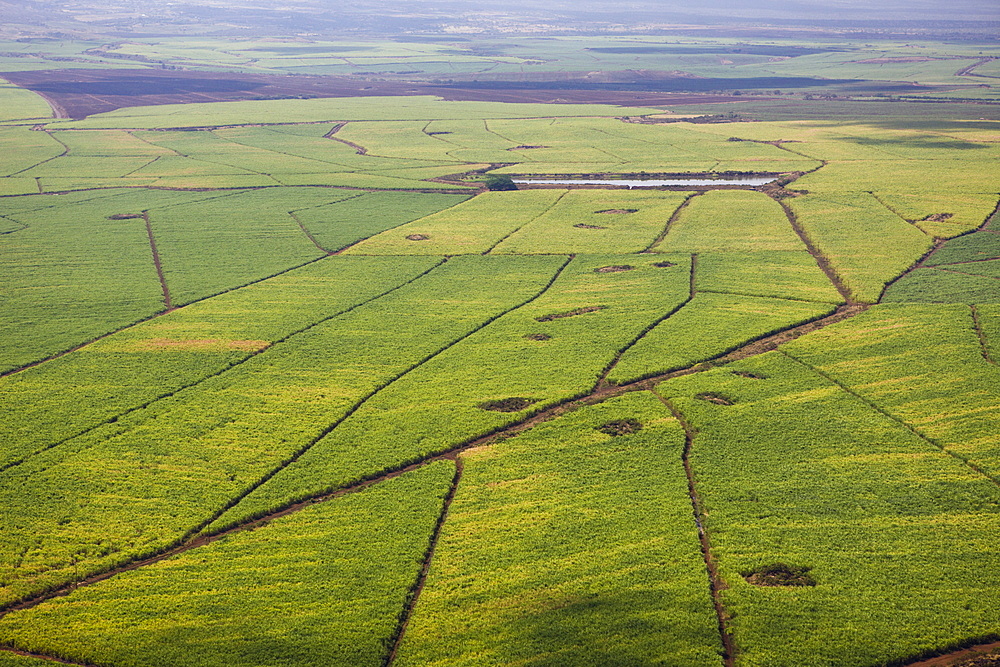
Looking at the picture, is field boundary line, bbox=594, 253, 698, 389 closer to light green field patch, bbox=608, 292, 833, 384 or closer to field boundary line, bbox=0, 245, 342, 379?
light green field patch, bbox=608, 292, 833, 384

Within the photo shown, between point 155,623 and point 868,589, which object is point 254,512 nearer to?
point 155,623

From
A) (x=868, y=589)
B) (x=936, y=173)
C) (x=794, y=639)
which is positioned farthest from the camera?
(x=936, y=173)

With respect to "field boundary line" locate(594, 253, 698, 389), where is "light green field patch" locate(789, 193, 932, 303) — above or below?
above

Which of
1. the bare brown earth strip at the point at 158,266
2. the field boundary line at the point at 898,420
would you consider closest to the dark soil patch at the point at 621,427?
the field boundary line at the point at 898,420

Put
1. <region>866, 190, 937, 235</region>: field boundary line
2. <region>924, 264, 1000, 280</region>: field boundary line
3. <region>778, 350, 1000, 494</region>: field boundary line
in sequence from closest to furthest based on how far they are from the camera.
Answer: <region>778, 350, 1000, 494</region>: field boundary line
<region>924, 264, 1000, 280</region>: field boundary line
<region>866, 190, 937, 235</region>: field boundary line

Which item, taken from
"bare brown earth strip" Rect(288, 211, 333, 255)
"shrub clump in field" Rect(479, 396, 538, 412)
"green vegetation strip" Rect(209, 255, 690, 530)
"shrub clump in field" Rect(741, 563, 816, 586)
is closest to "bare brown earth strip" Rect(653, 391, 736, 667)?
"shrub clump in field" Rect(741, 563, 816, 586)

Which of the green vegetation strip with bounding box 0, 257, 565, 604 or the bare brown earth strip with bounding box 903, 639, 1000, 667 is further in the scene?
the green vegetation strip with bounding box 0, 257, 565, 604

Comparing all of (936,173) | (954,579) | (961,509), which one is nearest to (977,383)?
(961,509)
